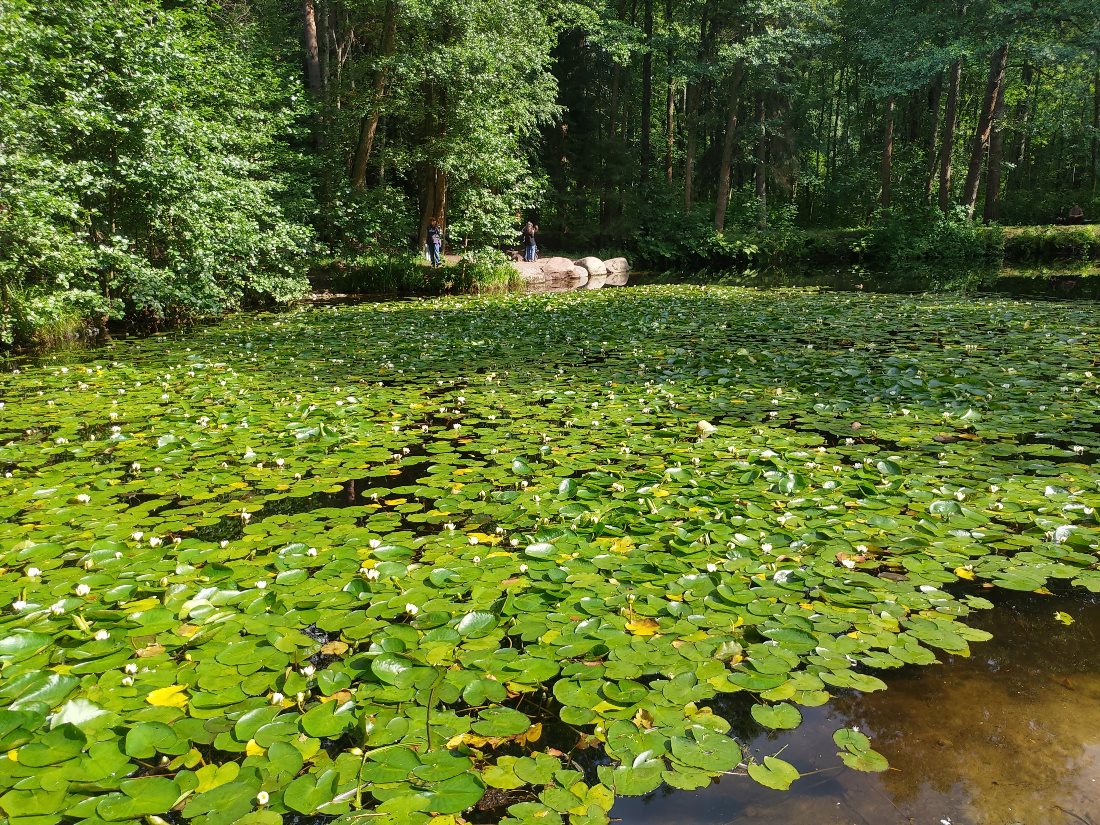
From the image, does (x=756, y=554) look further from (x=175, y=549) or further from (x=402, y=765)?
(x=175, y=549)

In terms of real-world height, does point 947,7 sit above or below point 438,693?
above

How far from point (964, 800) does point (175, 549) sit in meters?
3.08

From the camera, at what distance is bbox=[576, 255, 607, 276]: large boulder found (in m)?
22.0

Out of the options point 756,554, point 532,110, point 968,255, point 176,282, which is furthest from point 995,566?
point 968,255

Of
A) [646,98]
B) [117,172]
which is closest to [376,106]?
[117,172]

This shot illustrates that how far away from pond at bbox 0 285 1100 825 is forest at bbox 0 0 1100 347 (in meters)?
4.74

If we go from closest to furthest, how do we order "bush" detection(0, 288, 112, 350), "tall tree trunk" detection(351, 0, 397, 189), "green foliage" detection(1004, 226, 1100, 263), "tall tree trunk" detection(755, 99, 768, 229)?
"bush" detection(0, 288, 112, 350), "tall tree trunk" detection(351, 0, 397, 189), "green foliage" detection(1004, 226, 1100, 263), "tall tree trunk" detection(755, 99, 768, 229)

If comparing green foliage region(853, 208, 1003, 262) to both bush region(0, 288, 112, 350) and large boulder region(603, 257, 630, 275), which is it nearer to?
large boulder region(603, 257, 630, 275)

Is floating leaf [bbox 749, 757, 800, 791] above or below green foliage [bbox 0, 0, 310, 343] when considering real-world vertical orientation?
below

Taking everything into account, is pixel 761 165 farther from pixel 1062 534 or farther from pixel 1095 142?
pixel 1062 534

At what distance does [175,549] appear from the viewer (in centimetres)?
299

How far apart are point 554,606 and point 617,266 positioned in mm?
22148

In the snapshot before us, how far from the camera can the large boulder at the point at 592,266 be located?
21953mm

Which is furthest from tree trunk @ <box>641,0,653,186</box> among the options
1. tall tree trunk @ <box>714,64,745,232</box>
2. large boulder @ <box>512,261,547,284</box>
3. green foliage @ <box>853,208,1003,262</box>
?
large boulder @ <box>512,261,547,284</box>
